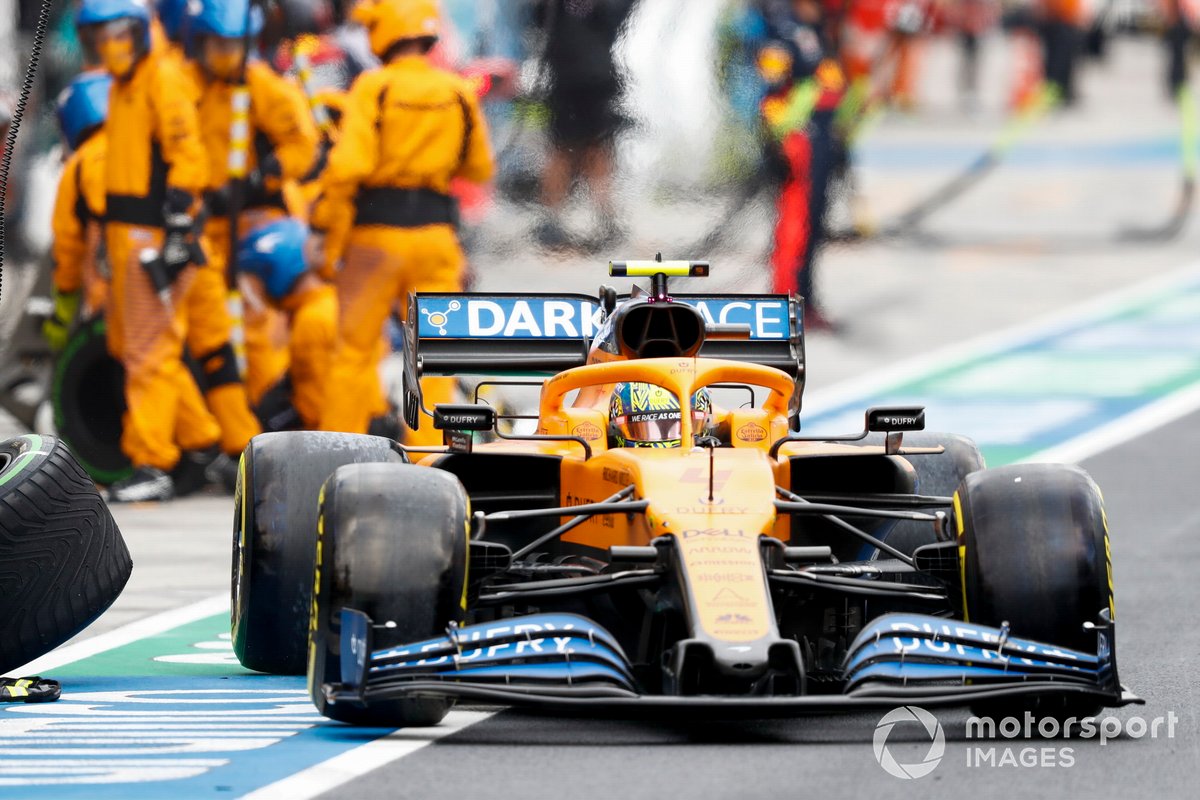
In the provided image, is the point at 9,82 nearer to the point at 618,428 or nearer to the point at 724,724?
the point at 618,428

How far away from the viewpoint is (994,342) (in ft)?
75.5

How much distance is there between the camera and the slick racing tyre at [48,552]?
27.5ft

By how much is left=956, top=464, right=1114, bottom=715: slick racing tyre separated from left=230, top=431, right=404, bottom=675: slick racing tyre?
2.33 m

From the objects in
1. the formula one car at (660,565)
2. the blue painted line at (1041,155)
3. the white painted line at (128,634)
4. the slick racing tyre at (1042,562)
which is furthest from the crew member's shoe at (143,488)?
the blue painted line at (1041,155)

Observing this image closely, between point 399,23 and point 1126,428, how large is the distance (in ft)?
21.7

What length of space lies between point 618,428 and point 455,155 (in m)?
7.28

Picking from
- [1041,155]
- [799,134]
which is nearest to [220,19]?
[799,134]

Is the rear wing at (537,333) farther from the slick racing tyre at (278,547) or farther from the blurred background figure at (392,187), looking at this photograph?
the blurred background figure at (392,187)

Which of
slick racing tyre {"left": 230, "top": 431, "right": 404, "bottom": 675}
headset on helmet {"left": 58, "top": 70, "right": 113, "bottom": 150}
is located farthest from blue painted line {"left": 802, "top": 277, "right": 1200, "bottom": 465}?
slick racing tyre {"left": 230, "top": 431, "right": 404, "bottom": 675}

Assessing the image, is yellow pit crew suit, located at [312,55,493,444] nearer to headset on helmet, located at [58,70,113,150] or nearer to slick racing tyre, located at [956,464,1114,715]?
headset on helmet, located at [58,70,113,150]

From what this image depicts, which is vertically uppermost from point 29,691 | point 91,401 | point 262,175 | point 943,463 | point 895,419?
point 262,175

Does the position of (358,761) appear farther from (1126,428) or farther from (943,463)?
(1126,428)

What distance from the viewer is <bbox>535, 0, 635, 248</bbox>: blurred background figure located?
62.2ft

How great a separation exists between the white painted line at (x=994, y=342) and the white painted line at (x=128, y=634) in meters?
8.68
